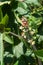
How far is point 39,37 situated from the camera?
93 cm

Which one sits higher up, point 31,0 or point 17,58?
point 31,0

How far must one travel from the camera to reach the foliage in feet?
2.96

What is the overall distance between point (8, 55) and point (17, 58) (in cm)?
5

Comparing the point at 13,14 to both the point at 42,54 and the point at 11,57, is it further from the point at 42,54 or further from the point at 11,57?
the point at 42,54

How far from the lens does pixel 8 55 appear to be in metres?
0.96

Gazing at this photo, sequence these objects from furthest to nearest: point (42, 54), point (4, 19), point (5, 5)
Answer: point (5, 5), point (4, 19), point (42, 54)

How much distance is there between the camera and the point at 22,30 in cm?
92

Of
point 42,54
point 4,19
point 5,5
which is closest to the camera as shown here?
point 42,54

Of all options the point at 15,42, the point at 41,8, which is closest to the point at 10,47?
the point at 15,42

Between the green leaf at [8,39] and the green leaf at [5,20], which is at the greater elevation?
the green leaf at [5,20]

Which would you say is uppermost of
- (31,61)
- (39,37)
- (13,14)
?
(13,14)

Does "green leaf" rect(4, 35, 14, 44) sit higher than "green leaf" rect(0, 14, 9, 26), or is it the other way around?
"green leaf" rect(0, 14, 9, 26)

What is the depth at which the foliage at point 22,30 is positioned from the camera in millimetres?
902

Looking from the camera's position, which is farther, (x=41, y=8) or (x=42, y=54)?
(x=41, y=8)
